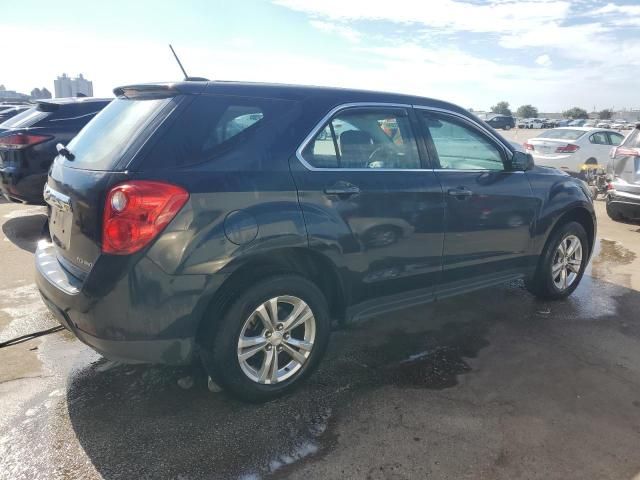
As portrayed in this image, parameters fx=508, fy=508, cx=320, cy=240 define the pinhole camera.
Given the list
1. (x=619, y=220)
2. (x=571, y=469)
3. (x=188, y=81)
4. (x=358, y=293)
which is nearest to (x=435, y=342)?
(x=358, y=293)

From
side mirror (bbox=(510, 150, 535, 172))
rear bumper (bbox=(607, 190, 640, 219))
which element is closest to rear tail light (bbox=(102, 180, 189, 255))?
side mirror (bbox=(510, 150, 535, 172))

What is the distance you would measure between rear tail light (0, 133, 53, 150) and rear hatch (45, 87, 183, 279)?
4.08 metres

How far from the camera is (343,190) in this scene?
3041 millimetres

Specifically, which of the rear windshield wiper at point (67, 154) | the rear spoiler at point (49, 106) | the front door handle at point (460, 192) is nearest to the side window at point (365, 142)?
the front door handle at point (460, 192)

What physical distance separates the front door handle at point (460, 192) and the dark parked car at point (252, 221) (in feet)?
0.08

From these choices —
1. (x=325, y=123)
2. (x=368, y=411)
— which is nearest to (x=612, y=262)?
(x=368, y=411)

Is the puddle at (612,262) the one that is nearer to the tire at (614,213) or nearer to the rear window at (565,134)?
the tire at (614,213)

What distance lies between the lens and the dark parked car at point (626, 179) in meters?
7.48

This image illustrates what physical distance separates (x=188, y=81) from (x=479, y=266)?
259 cm

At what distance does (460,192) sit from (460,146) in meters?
0.45

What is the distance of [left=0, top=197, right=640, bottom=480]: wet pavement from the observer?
251cm

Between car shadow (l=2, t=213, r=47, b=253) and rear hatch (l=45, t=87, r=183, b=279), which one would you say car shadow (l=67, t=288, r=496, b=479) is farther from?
car shadow (l=2, t=213, r=47, b=253)

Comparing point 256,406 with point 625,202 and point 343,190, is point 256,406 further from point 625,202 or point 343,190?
point 625,202

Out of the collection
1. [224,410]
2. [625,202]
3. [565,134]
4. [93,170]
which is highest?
[565,134]
